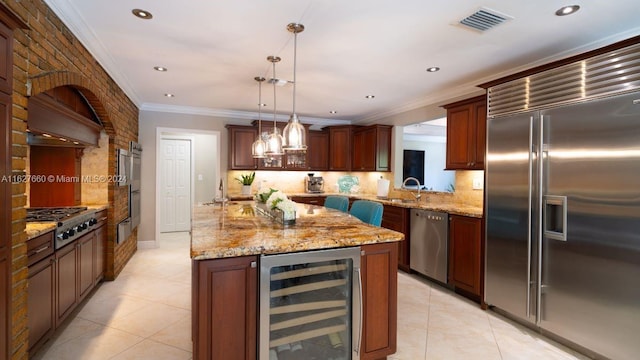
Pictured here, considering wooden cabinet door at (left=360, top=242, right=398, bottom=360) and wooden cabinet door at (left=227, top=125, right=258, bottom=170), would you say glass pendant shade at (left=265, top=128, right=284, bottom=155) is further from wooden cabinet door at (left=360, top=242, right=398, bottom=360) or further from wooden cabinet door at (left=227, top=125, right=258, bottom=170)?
wooden cabinet door at (left=227, top=125, right=258, bottom=170)

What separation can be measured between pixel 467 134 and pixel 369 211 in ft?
5.27

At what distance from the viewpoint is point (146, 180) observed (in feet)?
18.0

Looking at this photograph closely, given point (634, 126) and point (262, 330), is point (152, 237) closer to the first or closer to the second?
point (262, 330)

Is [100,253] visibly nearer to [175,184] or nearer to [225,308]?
[225,308]

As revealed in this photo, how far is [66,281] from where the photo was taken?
2.67 m

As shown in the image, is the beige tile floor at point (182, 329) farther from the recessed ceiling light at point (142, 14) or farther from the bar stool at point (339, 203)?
the recessed ceiling light at point (142, 14)

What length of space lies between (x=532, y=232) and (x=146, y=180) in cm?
553

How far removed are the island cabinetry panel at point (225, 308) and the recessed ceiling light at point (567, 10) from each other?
104 inches

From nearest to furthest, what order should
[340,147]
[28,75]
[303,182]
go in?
1. [28,75]
2. [340,147]
3. [303,182]

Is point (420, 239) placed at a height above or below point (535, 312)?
above

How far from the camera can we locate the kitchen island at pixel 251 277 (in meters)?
1.70

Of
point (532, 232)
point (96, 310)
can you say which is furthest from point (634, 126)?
point (96, 310)

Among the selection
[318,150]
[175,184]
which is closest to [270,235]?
[318,150]

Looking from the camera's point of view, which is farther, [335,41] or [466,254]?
[466,254]
